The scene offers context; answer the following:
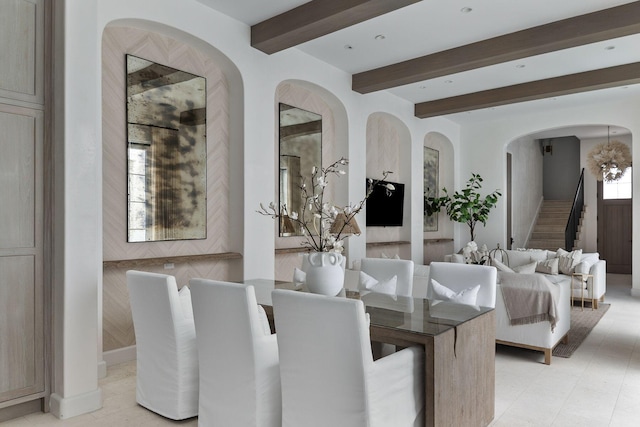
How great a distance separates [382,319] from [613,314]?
5195mm

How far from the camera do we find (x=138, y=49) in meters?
4.29

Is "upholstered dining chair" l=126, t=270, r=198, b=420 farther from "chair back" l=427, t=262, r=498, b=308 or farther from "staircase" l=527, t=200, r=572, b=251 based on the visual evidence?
"staircase" l=527, t=200, r=572, b=251

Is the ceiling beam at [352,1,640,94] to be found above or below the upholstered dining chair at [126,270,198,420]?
above

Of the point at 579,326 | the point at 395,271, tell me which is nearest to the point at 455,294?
the point at 395,271

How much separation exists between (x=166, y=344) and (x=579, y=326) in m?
4.85

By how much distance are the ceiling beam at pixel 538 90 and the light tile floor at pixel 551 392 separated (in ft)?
11.5

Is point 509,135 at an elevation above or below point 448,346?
above

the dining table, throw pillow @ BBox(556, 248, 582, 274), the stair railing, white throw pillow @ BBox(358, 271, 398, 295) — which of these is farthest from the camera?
the stair railing

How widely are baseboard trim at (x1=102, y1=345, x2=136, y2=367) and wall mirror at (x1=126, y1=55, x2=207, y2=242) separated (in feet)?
3.28

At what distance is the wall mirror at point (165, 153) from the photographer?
4.23 metres

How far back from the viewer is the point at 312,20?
14.3 ft

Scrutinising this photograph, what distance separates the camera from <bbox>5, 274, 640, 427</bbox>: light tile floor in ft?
9.68

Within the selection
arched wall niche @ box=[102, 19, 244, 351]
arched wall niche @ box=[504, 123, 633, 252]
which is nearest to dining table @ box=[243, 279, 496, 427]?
arched wall niche @ box=[102, 19, 244, 351]

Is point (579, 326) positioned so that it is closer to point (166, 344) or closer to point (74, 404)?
point (166, 344)
